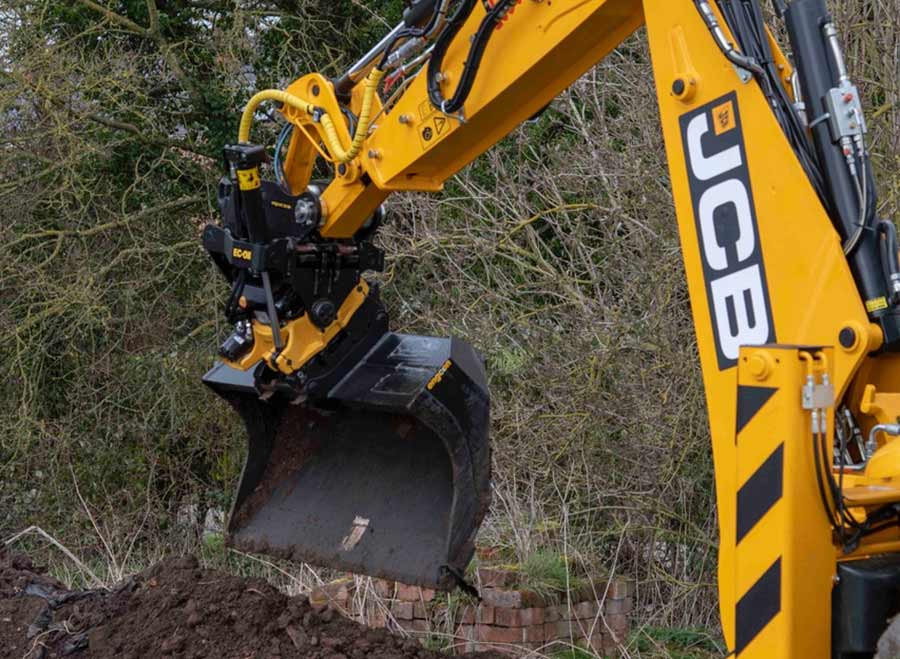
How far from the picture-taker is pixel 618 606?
18.1ft

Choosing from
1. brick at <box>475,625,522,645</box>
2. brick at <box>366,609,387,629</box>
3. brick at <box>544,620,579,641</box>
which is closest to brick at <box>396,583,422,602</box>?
brick at <box>366,609,387,629</box>

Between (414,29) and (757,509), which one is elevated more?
(414,29)

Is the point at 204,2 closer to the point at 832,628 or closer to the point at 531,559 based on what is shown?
the point at 531,559

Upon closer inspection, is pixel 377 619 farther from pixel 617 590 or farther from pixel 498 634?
pixel 617 590

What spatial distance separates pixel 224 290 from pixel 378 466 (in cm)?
450

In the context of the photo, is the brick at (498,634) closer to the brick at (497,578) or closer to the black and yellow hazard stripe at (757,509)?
the brick at (497,578)

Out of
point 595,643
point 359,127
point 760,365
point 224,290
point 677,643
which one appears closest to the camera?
point 760,365

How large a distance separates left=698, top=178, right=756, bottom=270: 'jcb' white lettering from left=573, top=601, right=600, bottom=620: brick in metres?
2.93

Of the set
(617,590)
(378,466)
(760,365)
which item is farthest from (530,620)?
(760,365)

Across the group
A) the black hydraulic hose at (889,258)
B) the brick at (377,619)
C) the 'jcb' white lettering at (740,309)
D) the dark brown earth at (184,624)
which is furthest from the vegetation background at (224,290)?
the black hydraulic hose at (889,258)

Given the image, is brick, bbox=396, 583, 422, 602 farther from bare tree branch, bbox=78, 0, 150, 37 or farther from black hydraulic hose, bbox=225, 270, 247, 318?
bare tree branch, bbox=78, 0, 150, 37

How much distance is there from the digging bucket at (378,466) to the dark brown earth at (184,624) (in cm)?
23

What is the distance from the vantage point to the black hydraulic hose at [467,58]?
11.6ft

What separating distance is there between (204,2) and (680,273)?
5729mm
